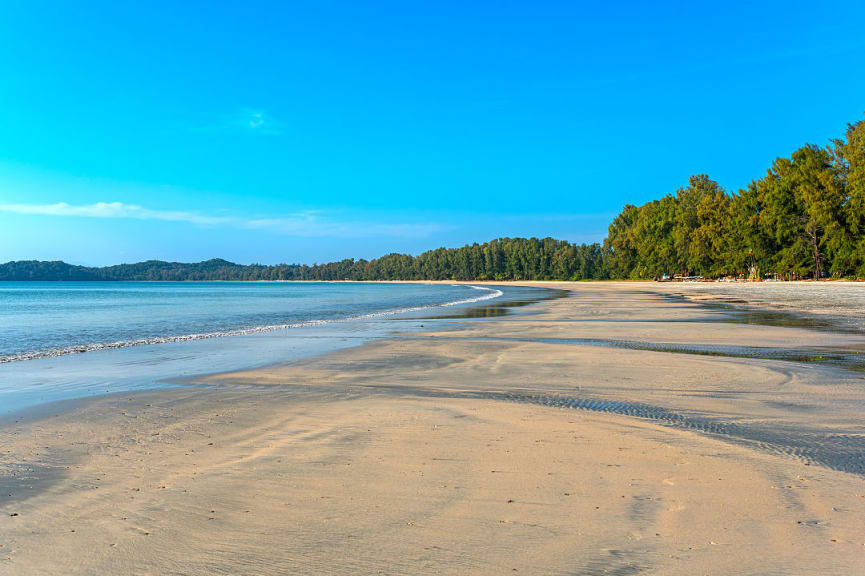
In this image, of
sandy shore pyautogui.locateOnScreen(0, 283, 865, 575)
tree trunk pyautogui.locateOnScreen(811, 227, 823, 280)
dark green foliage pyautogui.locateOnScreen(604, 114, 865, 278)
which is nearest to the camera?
sandy shore pyautogui.locateOnScreen(0, 283, 865, 575)

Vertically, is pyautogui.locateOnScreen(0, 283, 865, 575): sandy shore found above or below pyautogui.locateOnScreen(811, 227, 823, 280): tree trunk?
below

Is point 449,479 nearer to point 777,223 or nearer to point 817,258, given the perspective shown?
point 817,258

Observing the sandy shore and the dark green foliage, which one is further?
the dark green foliage

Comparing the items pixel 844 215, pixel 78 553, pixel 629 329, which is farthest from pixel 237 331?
pixel 844 215

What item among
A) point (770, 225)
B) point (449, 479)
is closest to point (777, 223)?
point (770, 225)

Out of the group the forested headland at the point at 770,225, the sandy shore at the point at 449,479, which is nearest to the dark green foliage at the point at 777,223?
the forested headland at the point at 770,225

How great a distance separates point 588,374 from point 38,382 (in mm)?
10489

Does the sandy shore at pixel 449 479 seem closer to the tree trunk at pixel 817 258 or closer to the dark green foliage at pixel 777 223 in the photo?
the dark green foliage at pixel 777 223

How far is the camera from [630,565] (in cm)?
310

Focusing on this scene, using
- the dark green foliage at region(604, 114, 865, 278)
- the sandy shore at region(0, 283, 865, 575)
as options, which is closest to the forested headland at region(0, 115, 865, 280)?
the dark green foliage at region(604, 114, 865, 278)

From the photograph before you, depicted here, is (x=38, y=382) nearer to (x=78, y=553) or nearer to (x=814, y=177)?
(x=78, y=553)

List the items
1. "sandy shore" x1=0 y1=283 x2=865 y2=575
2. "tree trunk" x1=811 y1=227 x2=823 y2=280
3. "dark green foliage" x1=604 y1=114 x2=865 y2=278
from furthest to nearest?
"tree trunk" x1=811 y1=227 x2=823 y2=280 → "dark green foliage" x1=604 y1=114 x2=865 y2=278 → "sandy shore" x1=0 y1=283 x2=865 y2=575

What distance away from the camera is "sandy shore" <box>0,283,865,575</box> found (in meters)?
3.27

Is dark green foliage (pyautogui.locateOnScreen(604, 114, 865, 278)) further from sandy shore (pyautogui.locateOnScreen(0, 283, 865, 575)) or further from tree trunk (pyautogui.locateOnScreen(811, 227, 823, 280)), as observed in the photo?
sandy shore (pyautogui.locateOnScreen(0, 283, 865, 575))
